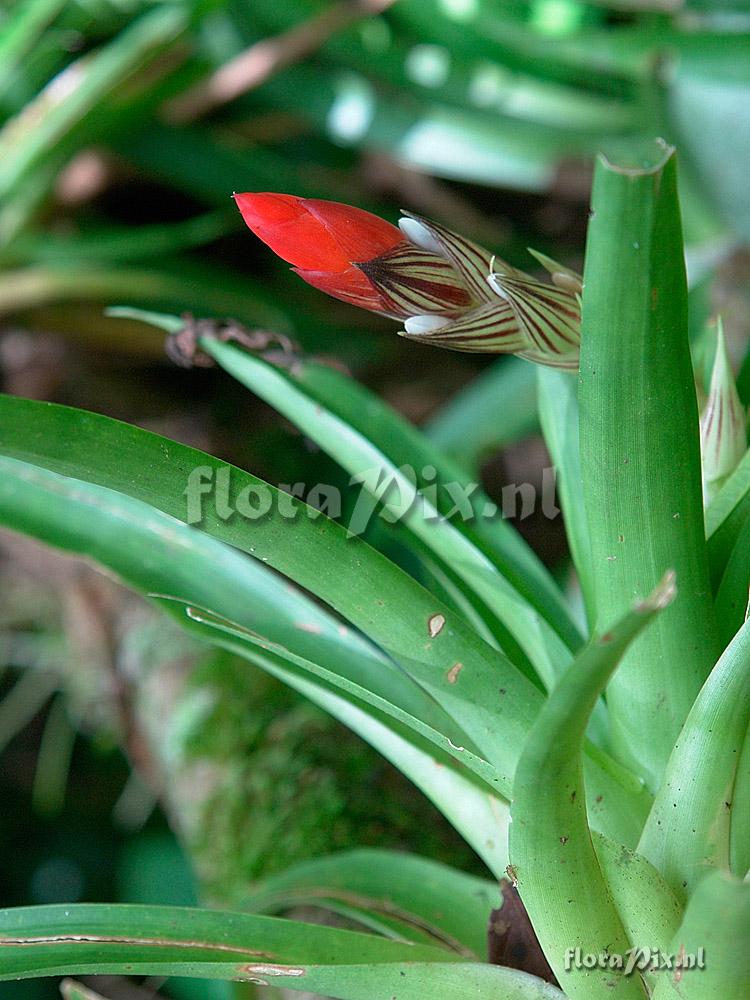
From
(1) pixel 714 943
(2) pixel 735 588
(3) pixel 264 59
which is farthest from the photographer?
(3) pixel 264 59

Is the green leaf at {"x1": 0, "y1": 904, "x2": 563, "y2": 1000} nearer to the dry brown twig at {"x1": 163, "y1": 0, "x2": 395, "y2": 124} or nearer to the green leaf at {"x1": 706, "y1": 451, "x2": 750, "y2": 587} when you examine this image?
the green leaf at {"x1": 706, "y1": 451, "x2": 750, "y2": 587}

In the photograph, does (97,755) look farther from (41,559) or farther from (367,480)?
(367,480)

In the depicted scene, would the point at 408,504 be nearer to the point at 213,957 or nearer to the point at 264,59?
the point at 213,957

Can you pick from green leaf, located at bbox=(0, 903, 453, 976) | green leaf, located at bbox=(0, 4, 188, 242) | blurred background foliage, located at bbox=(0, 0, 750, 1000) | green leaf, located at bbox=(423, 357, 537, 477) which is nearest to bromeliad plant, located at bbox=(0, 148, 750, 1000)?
green leaf, located at bbox=(0, 903, 453, 976)

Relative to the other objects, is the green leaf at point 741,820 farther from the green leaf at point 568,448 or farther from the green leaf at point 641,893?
the green leaf at point 568,448

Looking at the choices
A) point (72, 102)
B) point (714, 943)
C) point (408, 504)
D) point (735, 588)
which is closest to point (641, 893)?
point (714, 943)

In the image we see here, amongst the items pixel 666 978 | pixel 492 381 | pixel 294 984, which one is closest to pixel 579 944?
pixel 666 978
